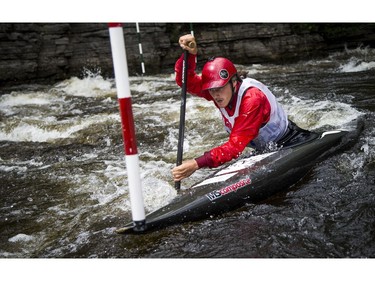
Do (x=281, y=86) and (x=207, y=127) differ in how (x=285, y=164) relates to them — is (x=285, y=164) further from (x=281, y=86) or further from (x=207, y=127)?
(x=281, y=86)

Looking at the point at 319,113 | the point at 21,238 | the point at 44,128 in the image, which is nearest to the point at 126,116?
the point at 21,238

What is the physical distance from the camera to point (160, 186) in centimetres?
356

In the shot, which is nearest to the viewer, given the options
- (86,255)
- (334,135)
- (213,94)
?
(86,255)

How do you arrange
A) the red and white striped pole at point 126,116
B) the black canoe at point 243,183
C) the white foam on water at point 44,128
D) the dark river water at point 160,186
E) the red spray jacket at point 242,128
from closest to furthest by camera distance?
the red and white striped pole at point 126,116, the dark river water at point 160,186, the black canoe at point 243,183, the red spray jacket at point 242,128, the white foam on water at point 44,128

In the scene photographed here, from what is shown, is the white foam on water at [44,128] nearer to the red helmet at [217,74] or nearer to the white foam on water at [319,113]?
the white foam on water at [319,113]

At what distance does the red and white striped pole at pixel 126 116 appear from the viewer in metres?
1.92

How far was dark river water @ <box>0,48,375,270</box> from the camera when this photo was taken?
254 cm

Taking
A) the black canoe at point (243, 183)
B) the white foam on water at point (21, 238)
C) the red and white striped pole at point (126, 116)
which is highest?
the red and white striped pole at point (126, 116)

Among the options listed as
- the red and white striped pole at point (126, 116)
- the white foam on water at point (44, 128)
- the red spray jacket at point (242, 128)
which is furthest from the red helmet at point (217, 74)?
the white foam on water at point (44, 128)

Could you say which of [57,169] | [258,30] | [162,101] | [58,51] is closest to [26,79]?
[58,51]

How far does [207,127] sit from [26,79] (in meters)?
6.28

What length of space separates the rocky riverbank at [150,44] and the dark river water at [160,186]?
296 cm

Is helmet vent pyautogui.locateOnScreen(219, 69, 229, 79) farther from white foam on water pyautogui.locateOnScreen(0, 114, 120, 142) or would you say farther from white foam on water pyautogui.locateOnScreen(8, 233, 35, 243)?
white foam on water pyautogui.locateOnScreen(0, 114, 120, 142)

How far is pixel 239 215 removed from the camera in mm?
2906
